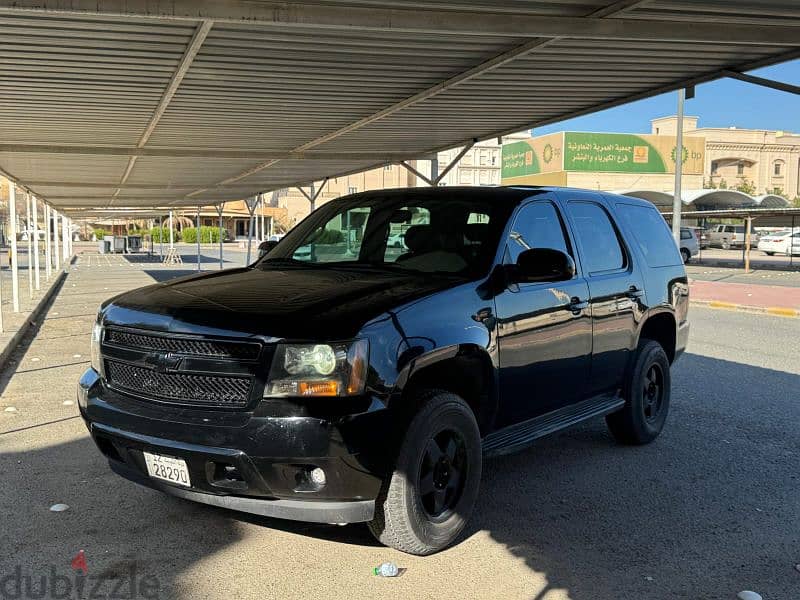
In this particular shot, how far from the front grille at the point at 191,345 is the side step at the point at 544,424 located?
1545 mm

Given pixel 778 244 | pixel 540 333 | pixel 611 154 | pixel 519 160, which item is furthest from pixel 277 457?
pixel 519 160

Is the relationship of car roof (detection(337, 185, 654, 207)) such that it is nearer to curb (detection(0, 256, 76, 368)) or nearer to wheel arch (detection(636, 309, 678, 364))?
wheel arch (detection(636, 309, 678, 364))

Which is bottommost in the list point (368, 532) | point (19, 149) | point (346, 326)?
point (368, 532)

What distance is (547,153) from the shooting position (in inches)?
3501

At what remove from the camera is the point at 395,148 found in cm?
1298

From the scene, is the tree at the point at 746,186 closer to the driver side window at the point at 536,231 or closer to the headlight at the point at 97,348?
the driver side window at the point at 536,231

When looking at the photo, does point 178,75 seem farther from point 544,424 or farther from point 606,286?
point 544,424

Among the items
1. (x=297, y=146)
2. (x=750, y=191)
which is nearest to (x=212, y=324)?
(x=297, y=146)

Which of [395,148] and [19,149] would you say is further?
[395,148]

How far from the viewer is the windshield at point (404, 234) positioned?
4.71 m

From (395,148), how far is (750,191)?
97605 millimetres

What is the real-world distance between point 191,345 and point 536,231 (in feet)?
7.80


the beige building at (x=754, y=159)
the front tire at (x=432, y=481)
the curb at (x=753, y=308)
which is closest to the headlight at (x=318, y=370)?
the front tire at (x=432, y=481)

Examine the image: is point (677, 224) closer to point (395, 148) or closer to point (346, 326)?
point (395, 148)
